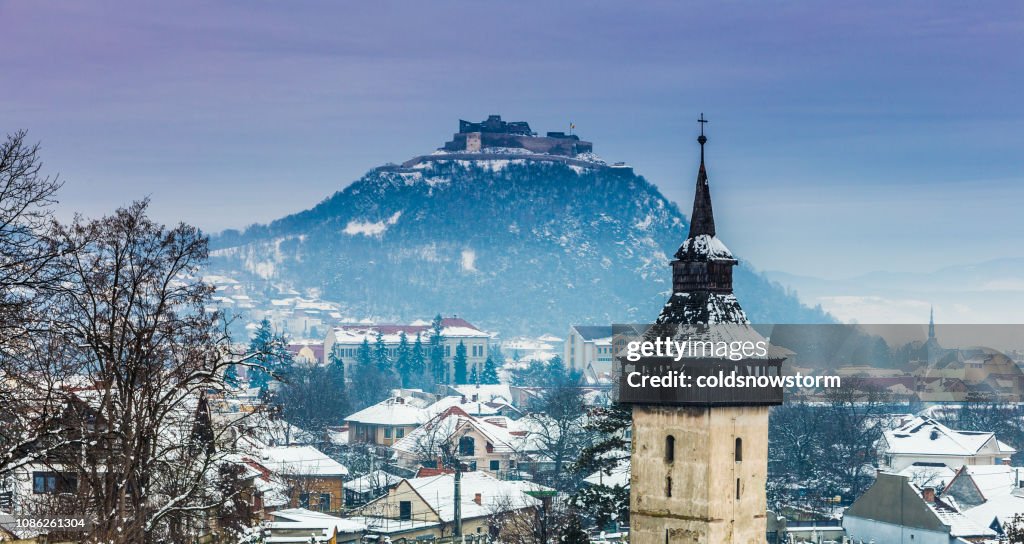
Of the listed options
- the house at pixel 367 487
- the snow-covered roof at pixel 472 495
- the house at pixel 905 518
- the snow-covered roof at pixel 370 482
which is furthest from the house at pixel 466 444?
the house at pixel 905 518

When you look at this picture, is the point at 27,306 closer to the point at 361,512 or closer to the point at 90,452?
the point at 90,452

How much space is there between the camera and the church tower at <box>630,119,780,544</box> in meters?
45.8

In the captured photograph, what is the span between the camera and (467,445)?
12475cm

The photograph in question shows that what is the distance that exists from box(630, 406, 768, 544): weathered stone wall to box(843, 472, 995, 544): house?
31.0m

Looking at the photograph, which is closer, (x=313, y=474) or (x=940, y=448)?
(x=313, y=474)

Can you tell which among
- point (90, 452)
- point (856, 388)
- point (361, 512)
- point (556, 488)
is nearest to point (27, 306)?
point (90, 452)

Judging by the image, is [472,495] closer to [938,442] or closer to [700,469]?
[938,442]

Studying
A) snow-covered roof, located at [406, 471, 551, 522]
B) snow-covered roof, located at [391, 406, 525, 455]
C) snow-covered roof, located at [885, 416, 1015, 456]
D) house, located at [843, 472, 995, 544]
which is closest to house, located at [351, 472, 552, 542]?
snow-covered roof, located at [406, 471, 551, 522]

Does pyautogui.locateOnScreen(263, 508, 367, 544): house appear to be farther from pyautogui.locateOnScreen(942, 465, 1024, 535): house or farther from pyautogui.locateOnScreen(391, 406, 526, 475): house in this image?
pyautogui.locateOnScreen(391, 406, 526, 475): house

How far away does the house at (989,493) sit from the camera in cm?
8038

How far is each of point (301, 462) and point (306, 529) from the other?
1346 inches

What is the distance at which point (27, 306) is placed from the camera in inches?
980

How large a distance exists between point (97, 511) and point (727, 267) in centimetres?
2240

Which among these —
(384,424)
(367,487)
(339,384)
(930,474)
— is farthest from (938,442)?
(339,384)
